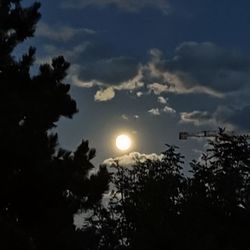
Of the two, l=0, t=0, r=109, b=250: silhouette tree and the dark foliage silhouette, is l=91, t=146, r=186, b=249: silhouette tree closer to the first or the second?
the dark foliage silhouette

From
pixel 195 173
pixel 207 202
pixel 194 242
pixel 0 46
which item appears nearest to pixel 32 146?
pixel 0 46

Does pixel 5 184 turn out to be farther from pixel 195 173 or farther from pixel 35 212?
pixel 195 173

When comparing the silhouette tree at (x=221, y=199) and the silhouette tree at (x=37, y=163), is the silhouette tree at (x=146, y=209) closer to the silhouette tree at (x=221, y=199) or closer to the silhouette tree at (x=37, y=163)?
the silhouette tree at (x=221, y=199)

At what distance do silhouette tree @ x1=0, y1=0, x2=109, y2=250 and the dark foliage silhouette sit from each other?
19343 millimetres

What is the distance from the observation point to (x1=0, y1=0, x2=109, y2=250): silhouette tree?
21.3 meters

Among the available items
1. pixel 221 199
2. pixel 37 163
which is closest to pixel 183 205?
pixel 221 199

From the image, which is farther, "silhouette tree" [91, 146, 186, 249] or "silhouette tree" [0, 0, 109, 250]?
"silhouette tree" [91, 146, 186, 249]

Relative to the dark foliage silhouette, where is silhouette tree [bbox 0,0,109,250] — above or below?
below

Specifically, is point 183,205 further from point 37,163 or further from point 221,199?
point 37,163

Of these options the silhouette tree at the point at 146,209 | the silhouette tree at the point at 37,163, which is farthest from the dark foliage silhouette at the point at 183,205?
the silhouette tree at the point at 37,163

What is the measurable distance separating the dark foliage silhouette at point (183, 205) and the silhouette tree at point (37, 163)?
19343 mm

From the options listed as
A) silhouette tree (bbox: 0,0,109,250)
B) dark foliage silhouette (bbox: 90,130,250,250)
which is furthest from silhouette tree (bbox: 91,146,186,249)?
silhouette tree (bbox: 0,0,109,250)

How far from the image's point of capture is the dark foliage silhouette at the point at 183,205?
A: 44.1m

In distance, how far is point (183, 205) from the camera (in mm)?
48375
